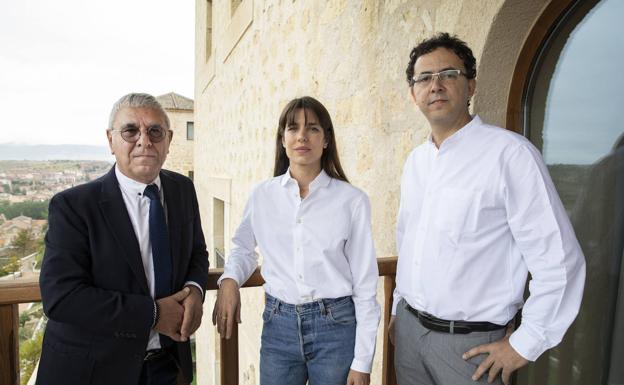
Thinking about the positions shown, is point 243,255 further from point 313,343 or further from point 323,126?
point 323,126

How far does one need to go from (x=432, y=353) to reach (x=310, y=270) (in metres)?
0.48

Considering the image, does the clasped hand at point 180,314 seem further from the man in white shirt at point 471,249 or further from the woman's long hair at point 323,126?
the man in white shirt at point 471,249

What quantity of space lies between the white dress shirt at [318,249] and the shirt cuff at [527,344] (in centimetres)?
43

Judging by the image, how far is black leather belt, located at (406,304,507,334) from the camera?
4.10 ft

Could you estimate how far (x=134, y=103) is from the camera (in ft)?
4.15

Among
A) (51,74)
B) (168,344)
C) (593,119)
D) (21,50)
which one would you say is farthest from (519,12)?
(21,50)

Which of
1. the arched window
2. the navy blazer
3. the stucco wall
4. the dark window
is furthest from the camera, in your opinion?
the dark window

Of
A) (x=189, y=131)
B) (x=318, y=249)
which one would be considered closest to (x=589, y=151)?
(x=318, y=249)

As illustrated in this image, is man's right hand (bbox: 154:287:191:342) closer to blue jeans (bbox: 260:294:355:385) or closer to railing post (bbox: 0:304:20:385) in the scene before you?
blue jeans (bbox: 260:294:355:385)

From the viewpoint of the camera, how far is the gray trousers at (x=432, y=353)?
1239mm

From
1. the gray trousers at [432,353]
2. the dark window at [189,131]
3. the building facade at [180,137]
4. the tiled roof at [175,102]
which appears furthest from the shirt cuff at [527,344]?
the tiled roof at [175,102]

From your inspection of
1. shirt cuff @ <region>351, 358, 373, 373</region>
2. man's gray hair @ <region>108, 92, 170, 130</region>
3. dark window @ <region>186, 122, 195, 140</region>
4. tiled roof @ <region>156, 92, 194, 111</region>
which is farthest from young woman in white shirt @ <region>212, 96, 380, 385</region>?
tiled roof @ <region>156, 92, 194, 111</region>

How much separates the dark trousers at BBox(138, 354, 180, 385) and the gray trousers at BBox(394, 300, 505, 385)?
783mm

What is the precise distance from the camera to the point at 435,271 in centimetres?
133
